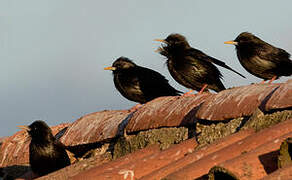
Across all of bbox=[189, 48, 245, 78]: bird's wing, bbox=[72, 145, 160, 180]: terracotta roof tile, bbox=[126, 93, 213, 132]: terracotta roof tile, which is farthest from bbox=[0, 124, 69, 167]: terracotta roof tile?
bbox=[72, 145, 160, 180]: terracotta roof tile

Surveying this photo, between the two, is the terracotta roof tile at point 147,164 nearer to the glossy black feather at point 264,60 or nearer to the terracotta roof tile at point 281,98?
the terracotta roof tile at point 281,98

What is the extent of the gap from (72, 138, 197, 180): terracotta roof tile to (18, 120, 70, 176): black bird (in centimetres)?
255

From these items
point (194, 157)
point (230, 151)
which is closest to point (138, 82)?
point (194, 157)

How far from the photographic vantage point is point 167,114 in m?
5.16

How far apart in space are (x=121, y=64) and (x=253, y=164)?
598 cm

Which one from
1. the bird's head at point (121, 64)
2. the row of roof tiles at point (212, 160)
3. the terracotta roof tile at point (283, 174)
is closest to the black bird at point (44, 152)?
the bird's head at point (121, 64)

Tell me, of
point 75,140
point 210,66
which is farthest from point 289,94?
point 210,66

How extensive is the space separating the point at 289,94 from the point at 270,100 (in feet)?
0.57

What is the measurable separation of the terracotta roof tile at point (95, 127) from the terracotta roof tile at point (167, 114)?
0.38 m

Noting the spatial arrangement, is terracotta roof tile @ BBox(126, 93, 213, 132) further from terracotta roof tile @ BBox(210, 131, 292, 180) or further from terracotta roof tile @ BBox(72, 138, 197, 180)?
terracotta roof tile @ BBox(210, 131, 292, 180)

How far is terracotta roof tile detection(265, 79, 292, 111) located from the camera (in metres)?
3.92

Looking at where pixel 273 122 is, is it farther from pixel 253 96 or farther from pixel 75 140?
pixel 75 140

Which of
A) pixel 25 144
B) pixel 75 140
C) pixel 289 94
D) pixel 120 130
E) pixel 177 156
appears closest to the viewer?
pixel 289 94

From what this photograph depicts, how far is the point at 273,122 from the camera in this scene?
3980 mm
